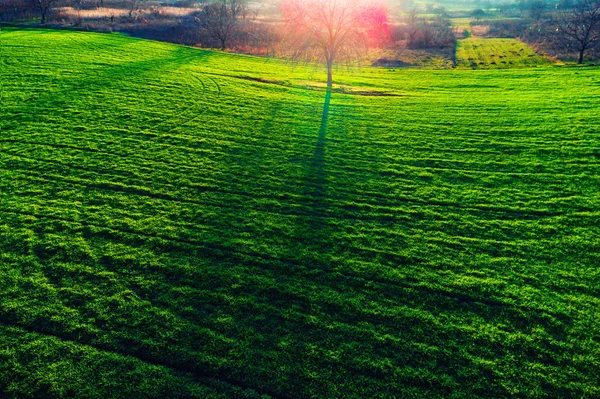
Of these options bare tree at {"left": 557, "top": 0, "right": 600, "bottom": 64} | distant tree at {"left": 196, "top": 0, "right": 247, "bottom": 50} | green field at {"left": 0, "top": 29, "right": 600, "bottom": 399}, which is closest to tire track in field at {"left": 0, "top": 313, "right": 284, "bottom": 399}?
green field at {"left": 0, "top": 29, "right": 600, "bottom": 399}

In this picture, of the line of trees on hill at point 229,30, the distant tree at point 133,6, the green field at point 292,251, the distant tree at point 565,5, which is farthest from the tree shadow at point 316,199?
the distant tree at point 565,5

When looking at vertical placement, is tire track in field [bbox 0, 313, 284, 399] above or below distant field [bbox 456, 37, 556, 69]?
below

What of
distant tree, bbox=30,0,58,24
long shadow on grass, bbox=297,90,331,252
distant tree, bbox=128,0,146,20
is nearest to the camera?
long shadow on grass, bbox=297,90,331,252

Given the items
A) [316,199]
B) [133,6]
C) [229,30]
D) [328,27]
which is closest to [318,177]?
[316,199]

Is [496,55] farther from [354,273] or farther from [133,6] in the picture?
[133,6]

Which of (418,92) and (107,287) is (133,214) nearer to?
(107,287)

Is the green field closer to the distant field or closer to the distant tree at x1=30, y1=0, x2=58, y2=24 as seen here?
the distant field
